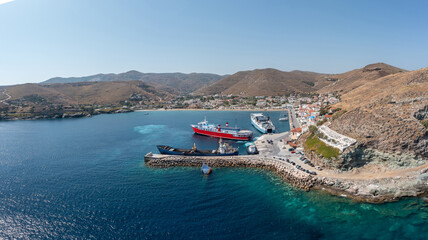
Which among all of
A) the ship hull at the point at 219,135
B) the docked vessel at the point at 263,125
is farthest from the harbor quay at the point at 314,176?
the docked vessel at the point at 263,125

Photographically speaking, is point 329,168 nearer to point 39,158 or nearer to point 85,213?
Result: point 85,213

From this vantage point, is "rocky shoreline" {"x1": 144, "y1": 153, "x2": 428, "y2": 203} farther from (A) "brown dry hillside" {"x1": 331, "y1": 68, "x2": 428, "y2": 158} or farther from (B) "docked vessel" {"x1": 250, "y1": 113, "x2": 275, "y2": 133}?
(B) "docked vessel" {"x1": 250, "y1": 113, "x2": 275, "y2": 133}

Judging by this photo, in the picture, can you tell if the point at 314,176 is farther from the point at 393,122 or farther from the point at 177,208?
the point at 177,208

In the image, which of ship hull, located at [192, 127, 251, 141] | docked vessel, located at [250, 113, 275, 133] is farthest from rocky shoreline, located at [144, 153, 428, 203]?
docked vessel, located at [250, 113, 275, 133]

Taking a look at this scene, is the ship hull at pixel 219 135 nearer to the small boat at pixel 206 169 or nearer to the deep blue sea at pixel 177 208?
the deep blue sea at pixel 177 208

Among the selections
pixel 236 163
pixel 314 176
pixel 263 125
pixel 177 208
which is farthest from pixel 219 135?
pixel 177 208

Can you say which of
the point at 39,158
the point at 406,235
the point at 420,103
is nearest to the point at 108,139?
the point at 39,158
